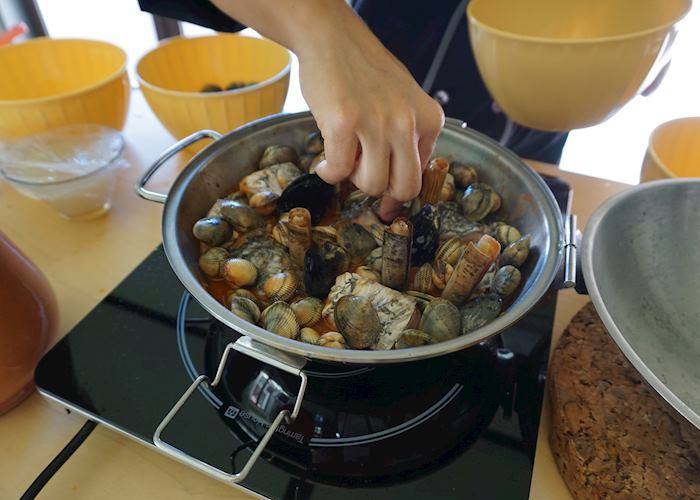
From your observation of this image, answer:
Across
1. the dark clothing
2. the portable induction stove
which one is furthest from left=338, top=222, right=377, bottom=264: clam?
the dark clothing

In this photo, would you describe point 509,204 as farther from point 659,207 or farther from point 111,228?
point 111,228

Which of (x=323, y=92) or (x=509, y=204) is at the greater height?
(x=323, y=92)

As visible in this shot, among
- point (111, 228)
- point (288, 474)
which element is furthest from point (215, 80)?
point (288, 474)

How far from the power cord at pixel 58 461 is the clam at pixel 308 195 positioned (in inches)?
10.5

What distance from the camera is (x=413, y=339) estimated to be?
1.31ft

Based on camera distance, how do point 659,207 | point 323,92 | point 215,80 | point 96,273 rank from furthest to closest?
point 215,80 < point 96,273 < point 659,207 < point 323,92

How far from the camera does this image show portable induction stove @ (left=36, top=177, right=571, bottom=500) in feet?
1.34

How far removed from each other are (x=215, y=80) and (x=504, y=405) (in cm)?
65

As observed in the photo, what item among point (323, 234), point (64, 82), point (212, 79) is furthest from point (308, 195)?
point (64, 82)

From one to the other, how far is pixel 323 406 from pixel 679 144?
510 millimetres

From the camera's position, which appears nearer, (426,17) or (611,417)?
(611,417)

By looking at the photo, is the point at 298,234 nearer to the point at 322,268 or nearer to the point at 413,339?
the point at 322,268

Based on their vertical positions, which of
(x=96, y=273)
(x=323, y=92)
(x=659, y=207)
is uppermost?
(x=323, y=92)

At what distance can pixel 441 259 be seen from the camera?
0.48 metres
